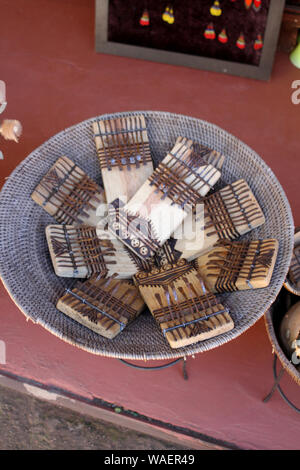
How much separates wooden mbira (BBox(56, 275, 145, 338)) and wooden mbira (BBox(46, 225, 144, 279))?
1.8 inches

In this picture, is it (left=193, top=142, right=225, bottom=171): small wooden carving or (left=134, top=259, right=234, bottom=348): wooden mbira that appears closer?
(left=134, top=259, right=234, bottom=348): wooden mbira

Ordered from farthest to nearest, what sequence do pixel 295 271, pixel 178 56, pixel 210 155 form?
pixel 178 56
pixel 210 155
pixel 295 271

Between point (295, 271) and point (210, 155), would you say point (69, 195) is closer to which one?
point (210, 155)

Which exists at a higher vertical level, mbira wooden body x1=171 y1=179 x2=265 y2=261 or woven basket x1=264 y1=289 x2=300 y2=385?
mbira wooden body x1=171 y1=179 x2=265 y2=261

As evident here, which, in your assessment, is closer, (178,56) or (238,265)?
(238,265)

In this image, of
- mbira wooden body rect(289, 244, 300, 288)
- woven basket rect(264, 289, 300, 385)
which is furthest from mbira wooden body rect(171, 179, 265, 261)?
woven basket rect(264, 289, 300, 385)

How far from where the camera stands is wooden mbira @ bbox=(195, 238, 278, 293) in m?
1.86

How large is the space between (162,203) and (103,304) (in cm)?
54

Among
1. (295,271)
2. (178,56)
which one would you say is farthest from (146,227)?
(178,56)

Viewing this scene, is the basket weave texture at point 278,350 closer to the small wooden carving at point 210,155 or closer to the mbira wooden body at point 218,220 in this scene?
the mbira wooden body at point 218,220

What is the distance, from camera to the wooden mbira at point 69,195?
210 cm

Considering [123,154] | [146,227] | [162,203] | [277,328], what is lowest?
[277,328]

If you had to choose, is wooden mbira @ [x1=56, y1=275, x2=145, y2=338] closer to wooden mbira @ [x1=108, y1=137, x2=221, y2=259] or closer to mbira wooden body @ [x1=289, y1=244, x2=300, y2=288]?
wooden mbira @ [x1=108, y1=137, x2=221, y2=259]

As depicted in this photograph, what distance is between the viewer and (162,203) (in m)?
2.10
